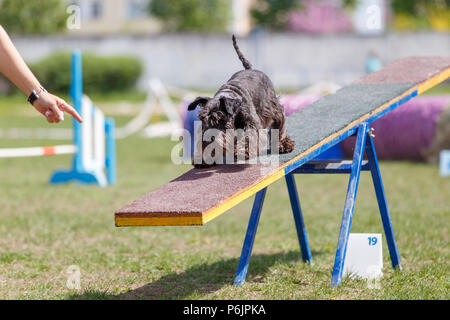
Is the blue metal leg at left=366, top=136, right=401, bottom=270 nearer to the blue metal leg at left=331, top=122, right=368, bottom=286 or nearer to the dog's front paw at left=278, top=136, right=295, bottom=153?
the blue metal leg at left=331, top=122, right=368, bottom=286

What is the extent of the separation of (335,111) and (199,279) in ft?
4.82

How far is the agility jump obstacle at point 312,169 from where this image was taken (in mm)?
3357

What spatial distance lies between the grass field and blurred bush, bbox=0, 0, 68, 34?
23002 mm

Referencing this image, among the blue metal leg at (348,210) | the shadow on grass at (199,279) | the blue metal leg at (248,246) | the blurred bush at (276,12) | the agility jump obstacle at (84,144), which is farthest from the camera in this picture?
the blurred bush at (276,12)

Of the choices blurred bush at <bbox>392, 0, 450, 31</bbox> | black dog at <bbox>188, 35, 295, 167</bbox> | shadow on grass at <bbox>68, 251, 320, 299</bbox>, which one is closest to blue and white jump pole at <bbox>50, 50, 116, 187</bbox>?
shadow on grass at <bbox>68, 251, 320, 299</bbox>

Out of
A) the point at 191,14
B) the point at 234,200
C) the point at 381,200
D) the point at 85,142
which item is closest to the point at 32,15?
the point at 191,14

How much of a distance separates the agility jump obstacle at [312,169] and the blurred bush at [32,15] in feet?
92.1

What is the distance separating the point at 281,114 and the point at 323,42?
80.0 feet

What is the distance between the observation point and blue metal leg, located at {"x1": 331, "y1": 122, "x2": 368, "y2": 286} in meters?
4.04

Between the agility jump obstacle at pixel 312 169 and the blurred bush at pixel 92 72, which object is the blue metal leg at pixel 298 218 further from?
the blurred bush at pixel 92 72

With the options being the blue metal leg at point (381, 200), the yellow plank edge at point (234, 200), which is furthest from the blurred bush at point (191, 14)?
the yellow plank edge at point (234, 200)

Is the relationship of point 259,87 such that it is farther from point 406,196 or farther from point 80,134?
point 80,134

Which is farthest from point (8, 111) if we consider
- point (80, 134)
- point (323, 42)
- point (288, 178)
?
point (288, 178)

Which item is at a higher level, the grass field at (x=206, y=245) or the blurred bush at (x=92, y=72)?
the blurred bush at (x=92, y=72)
